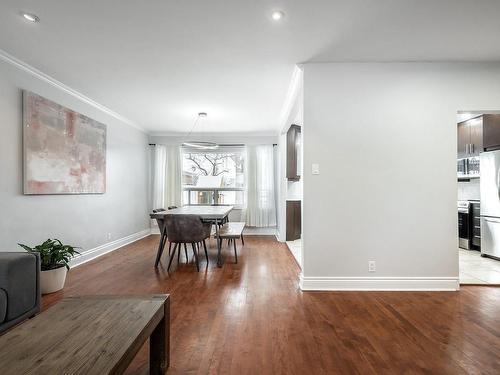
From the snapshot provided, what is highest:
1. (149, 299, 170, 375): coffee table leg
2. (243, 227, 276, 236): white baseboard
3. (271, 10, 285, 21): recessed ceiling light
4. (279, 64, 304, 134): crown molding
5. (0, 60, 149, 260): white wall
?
(271, 10, 285, 21): recessed ceiling light

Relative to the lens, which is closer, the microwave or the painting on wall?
the painting on wall

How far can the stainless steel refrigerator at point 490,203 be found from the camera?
3.96 m

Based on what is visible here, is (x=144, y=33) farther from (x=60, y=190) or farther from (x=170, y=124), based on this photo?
(x=170, y=124)

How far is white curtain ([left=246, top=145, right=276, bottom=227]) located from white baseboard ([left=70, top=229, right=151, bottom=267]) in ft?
8.33

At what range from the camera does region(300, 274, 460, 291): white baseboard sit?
286 centimetres

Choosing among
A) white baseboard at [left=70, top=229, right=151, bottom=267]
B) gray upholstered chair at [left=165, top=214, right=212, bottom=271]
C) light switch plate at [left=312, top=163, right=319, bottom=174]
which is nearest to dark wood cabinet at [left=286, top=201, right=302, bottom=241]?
gray upholstered chair at [left=165, top=214, right=212, bottom=271]

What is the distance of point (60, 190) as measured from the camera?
3.54m

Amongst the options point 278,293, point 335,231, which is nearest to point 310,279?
point 278,293

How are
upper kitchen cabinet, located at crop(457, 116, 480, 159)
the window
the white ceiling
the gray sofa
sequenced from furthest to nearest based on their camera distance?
1. the window
2. upper kitchen cabinet, located at crop(457, 116, 480, 159)
3. the white ceiling
4. the gray sofa

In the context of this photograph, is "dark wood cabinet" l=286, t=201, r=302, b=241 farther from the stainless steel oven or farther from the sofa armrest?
the sofa armrest

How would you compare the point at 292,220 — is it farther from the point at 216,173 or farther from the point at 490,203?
the point at 490,203

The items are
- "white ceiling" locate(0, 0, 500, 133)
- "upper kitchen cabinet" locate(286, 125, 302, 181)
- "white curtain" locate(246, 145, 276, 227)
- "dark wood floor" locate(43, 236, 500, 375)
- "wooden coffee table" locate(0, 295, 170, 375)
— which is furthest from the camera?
"white curtain" locate(246, 145, 276, 227)

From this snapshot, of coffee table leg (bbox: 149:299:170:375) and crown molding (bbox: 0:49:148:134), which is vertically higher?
crown molding (bbox: 0:49:148:134)

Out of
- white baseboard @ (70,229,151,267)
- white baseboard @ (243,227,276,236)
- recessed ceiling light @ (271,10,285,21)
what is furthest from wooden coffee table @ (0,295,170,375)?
white baseboard @ (243,227,276,236)
